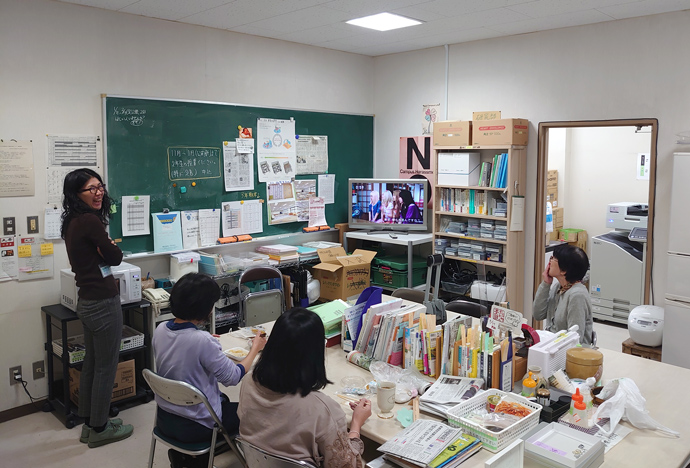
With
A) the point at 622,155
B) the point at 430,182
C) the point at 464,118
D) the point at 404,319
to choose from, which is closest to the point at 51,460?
the point at 404,319

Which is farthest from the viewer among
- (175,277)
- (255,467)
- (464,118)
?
(464,118)

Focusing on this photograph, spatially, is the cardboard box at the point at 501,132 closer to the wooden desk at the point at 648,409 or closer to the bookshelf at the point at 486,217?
the bookshelf at the point at 486,217

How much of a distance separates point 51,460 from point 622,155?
6.94m

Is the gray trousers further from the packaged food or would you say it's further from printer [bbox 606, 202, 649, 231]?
printer [bbox 606, 202, 649, 231]

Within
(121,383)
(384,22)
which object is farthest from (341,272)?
(384,22)

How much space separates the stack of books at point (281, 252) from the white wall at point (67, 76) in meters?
0.93

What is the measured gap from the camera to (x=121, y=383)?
13.3ft

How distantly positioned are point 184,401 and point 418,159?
13.6 feet

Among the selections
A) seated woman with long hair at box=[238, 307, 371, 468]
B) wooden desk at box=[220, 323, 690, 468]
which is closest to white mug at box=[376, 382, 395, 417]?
wooden desk at box=[220, 323, 690, 468]

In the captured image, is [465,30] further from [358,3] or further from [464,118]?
[358,3]

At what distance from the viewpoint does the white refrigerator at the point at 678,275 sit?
4062 millimetres

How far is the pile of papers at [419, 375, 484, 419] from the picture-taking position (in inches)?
93.7

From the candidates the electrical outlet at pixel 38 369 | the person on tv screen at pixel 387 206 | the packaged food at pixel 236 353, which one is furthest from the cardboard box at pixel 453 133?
the electrical outlet at pixel 38 369

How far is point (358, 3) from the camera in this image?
13.2 ft
